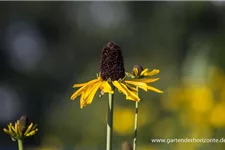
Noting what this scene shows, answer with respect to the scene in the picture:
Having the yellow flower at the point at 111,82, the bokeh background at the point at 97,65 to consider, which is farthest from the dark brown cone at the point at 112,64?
the bokeh background at the point at 97,65

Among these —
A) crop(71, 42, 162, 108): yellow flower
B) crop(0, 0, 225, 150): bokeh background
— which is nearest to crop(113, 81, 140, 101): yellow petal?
crop(71, 42, 162, 108): yellow flower

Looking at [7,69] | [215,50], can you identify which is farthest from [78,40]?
[215,50]

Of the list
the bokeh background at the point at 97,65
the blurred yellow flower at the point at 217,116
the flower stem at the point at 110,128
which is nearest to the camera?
the flower stem at the point at 110,128

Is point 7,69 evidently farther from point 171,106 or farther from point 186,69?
point 171,106

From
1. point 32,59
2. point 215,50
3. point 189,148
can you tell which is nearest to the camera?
point 189,148

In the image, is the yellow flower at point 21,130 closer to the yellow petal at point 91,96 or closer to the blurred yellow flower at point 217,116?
the yellow petal at point 91,96

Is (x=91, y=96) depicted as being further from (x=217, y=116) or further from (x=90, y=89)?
(x=217, y=116)
